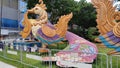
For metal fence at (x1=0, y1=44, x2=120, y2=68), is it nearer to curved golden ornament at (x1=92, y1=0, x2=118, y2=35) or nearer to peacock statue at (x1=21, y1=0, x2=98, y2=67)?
curved golden ornament at (x1=92, y1=0, x2=118, y2=35)

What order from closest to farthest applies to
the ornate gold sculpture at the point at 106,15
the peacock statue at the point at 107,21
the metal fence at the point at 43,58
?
the metal fence at the point at 43,58 → the peacock statue at the point at 107,21 → the ornate gold sculpture at the point at 106,15

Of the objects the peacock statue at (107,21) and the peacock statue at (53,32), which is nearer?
the peacock statue at (107,21)

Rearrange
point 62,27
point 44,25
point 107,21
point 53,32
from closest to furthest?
point 107,21 → point 62,27 → point 53,32 → point 44,25

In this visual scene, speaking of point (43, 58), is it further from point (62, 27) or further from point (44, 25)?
point (44, 25)

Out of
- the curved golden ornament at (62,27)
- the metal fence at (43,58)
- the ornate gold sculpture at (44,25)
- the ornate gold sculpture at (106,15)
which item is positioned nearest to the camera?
the metal fence at (43,58)

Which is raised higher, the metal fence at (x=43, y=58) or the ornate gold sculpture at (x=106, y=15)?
the ornate gold sculpture at (x=106, y=15)

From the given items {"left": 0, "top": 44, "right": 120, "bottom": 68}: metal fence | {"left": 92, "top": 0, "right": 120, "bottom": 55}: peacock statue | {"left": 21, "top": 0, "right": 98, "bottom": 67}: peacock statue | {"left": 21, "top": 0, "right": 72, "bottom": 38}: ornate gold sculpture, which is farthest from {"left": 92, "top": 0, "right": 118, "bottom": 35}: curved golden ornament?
{"left": 21, "top": 0, "right": 72, "bottom": 38}: ornate gold sculpture

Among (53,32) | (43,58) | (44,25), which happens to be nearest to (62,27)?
(53,32)

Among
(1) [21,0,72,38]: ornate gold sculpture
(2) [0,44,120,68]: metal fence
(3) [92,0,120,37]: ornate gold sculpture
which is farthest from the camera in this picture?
(1) [21,0,72,38]: ornate gold sculpture

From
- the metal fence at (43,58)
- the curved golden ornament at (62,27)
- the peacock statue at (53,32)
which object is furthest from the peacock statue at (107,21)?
the curved golden ornament at (62,27)

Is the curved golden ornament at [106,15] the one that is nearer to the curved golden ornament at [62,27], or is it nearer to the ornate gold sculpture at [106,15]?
the ornate gold sculpture at [106,15]

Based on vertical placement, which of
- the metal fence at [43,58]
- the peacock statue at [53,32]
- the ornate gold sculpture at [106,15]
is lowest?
the metal fence at [43,58]

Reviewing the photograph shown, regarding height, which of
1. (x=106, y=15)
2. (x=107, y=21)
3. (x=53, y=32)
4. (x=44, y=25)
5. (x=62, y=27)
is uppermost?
(x=106, y=15)

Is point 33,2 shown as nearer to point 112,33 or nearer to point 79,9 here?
point 79,9
